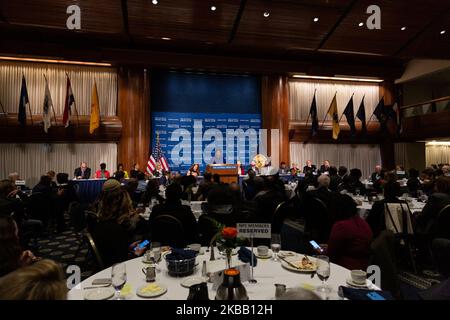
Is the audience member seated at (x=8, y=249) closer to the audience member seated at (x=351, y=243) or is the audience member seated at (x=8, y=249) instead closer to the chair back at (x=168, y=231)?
the chair back at (x=168, y=231)

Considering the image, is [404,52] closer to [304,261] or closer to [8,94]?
[304,261]

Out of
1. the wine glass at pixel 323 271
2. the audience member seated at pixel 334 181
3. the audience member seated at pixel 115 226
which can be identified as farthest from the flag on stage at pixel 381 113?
the wine glass at pixel 323 271

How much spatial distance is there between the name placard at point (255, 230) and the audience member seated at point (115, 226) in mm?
871

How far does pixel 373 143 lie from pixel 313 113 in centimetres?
421

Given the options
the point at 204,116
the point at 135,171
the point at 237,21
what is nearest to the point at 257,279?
the point at 135,171

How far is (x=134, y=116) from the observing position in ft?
37.1

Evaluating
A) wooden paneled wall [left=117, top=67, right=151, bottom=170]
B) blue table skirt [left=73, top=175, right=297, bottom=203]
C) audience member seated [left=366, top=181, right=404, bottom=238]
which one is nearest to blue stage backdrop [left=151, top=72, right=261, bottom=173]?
wooden paneled wall [left=117, top=67, right=151, bottom=170]

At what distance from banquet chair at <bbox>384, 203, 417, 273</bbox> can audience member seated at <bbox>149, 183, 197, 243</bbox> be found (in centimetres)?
262

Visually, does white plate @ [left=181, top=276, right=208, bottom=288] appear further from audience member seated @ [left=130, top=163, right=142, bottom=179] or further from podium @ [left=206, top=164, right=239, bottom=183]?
podium @ [left=206, top=164, right=239, bottom=183]

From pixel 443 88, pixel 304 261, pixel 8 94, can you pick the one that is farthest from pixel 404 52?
pixel 8 94

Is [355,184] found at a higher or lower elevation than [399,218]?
higher

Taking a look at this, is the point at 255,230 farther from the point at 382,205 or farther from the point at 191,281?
the point at 382,205

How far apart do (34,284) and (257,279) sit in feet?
4.25
